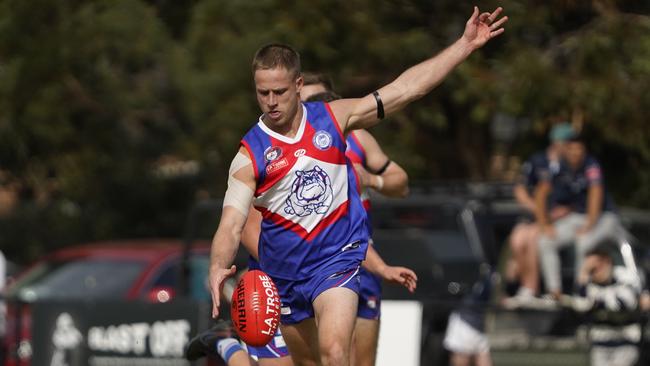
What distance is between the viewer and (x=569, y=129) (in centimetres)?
1430

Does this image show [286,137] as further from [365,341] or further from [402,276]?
[365,341]

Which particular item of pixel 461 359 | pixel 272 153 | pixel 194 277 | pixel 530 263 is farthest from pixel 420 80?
pixel 194 277

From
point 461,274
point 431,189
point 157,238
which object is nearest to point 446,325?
point 461,274

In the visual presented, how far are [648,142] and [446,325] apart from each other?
359 cm

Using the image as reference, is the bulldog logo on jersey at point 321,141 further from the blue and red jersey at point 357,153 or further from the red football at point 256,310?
the blue and red jersey at point 357,153

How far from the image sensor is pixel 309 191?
323 inches

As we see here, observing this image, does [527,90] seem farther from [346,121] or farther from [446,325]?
[346,121]

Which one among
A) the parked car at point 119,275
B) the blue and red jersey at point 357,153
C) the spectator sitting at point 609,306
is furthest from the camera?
the parked car at point 119,275

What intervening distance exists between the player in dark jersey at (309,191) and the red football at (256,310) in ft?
0.68

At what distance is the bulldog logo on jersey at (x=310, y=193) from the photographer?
816cm

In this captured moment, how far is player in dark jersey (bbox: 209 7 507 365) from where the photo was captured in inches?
316

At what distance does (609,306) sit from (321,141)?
217 inches

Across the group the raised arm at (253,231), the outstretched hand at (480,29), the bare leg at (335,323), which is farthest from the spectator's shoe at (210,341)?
the outstretched hand at (480,29)

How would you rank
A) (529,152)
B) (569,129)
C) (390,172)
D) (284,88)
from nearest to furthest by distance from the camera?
(284,88) < (390,172) < (569,129) < (529,152)
